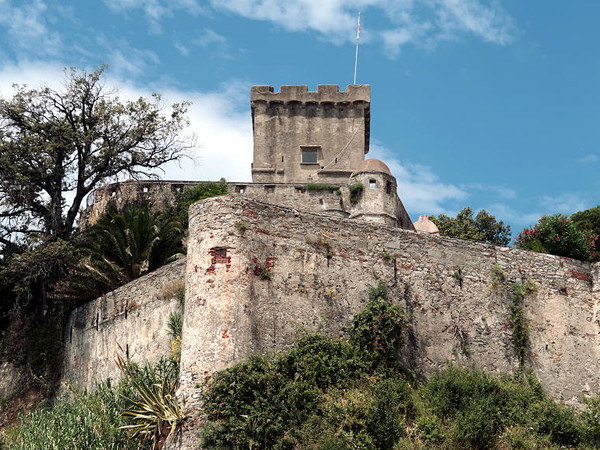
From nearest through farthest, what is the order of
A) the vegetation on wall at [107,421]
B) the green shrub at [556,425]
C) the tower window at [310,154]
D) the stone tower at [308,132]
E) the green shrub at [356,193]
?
the vegetation on wall at [107,421]
the green shrub at [556,425]
the green shrub at [356,193]
the stone tower at [308,132]
the tower window at [310,154]

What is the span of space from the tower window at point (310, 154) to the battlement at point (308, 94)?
6.51 ft

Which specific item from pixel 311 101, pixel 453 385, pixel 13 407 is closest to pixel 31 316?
pixel 13 407

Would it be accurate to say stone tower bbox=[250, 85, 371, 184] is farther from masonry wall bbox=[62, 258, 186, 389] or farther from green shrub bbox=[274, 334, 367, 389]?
green shrub bbox=[274, 334, 367, 389]

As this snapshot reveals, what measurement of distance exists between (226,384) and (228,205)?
11.9 feet

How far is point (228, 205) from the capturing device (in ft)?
65.4

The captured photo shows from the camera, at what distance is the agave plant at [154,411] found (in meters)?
18.2

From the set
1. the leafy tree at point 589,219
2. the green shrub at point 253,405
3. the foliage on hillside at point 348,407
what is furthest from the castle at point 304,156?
the green shrub at point 253,405

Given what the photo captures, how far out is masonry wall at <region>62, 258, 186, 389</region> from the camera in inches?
862

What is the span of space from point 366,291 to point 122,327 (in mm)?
5832

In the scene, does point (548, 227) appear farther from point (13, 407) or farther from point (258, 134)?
point (258, 134)

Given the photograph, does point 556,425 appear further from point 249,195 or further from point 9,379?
point 249,195

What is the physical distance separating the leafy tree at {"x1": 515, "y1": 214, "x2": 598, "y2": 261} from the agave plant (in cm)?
1052

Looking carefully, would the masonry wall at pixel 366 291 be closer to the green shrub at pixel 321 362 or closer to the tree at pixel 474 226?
the green shrub at pixel 321 362

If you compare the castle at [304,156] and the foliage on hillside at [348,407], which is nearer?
the foliage on hillside at [348,407]
